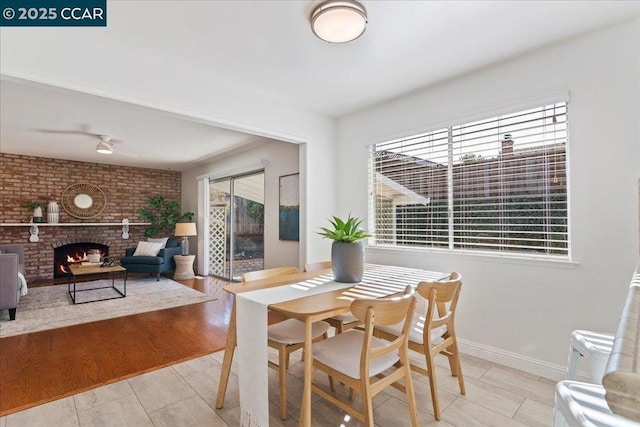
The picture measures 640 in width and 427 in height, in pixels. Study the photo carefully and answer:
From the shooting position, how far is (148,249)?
6.16m

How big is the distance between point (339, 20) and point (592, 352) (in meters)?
2.13

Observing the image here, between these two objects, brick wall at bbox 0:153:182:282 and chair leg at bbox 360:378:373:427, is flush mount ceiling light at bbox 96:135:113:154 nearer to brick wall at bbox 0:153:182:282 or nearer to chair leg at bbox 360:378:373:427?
brick wall at bbox 0:153:182:282

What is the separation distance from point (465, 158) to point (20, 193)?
7879 millimetres

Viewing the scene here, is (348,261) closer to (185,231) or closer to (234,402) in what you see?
(234,402)

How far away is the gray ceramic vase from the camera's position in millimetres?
2098

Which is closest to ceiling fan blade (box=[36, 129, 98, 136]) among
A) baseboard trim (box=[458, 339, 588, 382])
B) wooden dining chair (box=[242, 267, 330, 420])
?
wooden dining chair (box=[242, 267, 330, 420])

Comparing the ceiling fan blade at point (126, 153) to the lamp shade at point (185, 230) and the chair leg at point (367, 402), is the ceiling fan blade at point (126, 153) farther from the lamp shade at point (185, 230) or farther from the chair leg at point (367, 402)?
the chair leg at point (367, 402)


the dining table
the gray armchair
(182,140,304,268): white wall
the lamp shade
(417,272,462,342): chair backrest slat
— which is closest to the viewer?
the dining table

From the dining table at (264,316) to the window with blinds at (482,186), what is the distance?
1.10 meters

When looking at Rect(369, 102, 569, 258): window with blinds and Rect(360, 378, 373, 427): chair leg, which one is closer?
Rect(360, 378, 373, 427): chair leg

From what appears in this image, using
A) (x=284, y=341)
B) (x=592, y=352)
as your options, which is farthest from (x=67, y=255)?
(x=592, y=352)

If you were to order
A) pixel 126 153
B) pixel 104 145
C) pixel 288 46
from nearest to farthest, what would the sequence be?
pixel 288 46 → pixel 104 145 → pixel 126 153

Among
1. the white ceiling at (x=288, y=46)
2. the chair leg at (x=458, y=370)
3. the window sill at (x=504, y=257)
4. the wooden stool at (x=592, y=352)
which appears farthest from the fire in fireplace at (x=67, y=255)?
the wooden stool at (x=592, y=352)

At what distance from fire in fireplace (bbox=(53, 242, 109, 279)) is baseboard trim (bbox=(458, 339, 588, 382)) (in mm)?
7028
